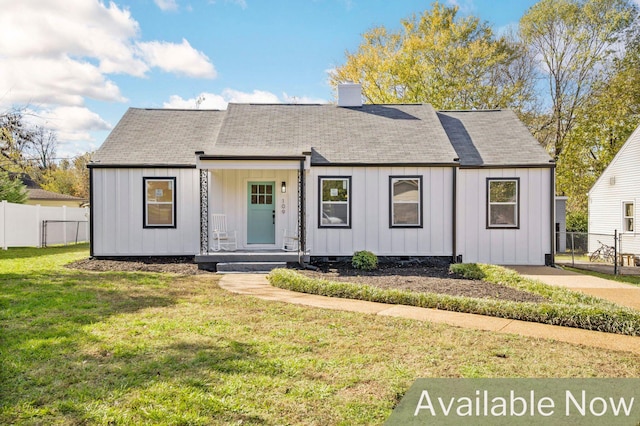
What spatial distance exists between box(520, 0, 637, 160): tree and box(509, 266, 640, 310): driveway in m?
16.9

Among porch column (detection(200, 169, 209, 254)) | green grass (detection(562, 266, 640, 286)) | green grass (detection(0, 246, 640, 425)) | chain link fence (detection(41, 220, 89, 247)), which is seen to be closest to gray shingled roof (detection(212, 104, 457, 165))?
porch column (detection(200, 169, 209, 254))

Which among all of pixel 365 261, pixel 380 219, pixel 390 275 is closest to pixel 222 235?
pixel 365 261

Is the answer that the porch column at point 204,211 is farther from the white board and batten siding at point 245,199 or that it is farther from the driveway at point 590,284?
the driveway at point 590,284

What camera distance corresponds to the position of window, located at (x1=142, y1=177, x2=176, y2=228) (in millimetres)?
12039

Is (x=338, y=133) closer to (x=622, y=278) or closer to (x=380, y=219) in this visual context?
(x=380, y=219)

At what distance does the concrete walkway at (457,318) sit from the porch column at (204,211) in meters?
2.73

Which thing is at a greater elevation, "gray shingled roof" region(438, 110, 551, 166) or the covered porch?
"gray shingled roof" region(438, 110, 551, 166)

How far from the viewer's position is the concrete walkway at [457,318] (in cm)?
509

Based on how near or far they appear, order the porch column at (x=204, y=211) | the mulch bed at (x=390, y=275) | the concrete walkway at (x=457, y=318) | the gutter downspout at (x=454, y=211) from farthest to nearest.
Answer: the gutter downspout at (x=454, y=211) → the porch column at (x=204, y=211) → the mulch bed at (x=390, y=275) → the concrete walkway at (x=457, y=318)

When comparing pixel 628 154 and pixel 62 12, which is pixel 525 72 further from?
pixel 62 12

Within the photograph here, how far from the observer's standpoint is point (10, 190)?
18359 mm

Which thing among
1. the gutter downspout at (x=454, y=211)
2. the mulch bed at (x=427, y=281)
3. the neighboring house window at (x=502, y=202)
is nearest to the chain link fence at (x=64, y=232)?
the mulch bed at (x=427, y=281)

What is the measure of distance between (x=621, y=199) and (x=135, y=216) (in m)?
18.6

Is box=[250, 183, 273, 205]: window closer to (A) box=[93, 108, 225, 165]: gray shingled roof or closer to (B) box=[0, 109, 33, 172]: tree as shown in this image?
(A) box=[93, 108, 225, 165]: gray shingled roof
